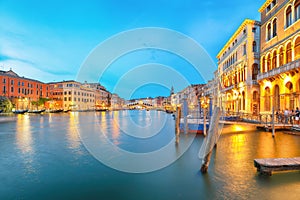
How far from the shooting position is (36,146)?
423 inches

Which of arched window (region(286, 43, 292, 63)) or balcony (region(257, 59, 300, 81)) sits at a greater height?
arched window (region(286, 43, 292, 63))

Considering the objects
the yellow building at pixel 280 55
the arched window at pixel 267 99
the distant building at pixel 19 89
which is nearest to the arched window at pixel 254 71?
the yellow building at pixel 280 55

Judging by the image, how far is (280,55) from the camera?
19.5m

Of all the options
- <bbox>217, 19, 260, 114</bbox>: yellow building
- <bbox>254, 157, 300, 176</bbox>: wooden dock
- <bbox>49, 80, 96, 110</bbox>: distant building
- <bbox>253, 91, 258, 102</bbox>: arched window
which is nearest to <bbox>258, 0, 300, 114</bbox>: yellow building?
<bbox>217, 19, 260, 114</bbox>: yellow building

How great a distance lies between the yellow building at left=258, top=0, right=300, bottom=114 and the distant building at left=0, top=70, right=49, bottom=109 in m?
58.3

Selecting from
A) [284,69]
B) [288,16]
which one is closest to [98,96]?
[288,16]

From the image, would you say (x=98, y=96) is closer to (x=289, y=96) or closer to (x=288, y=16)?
(x=288, y=16)

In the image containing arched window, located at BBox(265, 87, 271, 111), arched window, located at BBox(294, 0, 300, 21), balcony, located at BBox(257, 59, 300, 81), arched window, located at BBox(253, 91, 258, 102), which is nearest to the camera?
balcony, located at BBox(257, 59, 300, 81)

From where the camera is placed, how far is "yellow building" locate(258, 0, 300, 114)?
54.5 ft

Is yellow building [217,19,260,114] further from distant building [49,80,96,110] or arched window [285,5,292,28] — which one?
distant building [49,80,96,110]

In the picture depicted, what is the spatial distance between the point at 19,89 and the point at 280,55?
62.5 m

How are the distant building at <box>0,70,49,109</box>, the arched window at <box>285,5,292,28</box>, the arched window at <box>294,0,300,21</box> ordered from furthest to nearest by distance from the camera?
the distant building at <box>0,70,49,109</box> → the arched window at <box>285,5,292,28</box> → the arched window at <box>294,0,300,21</box>

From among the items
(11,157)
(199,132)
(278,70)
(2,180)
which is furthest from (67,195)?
(278,70)

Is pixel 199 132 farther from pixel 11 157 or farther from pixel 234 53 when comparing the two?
pixel 234 53
